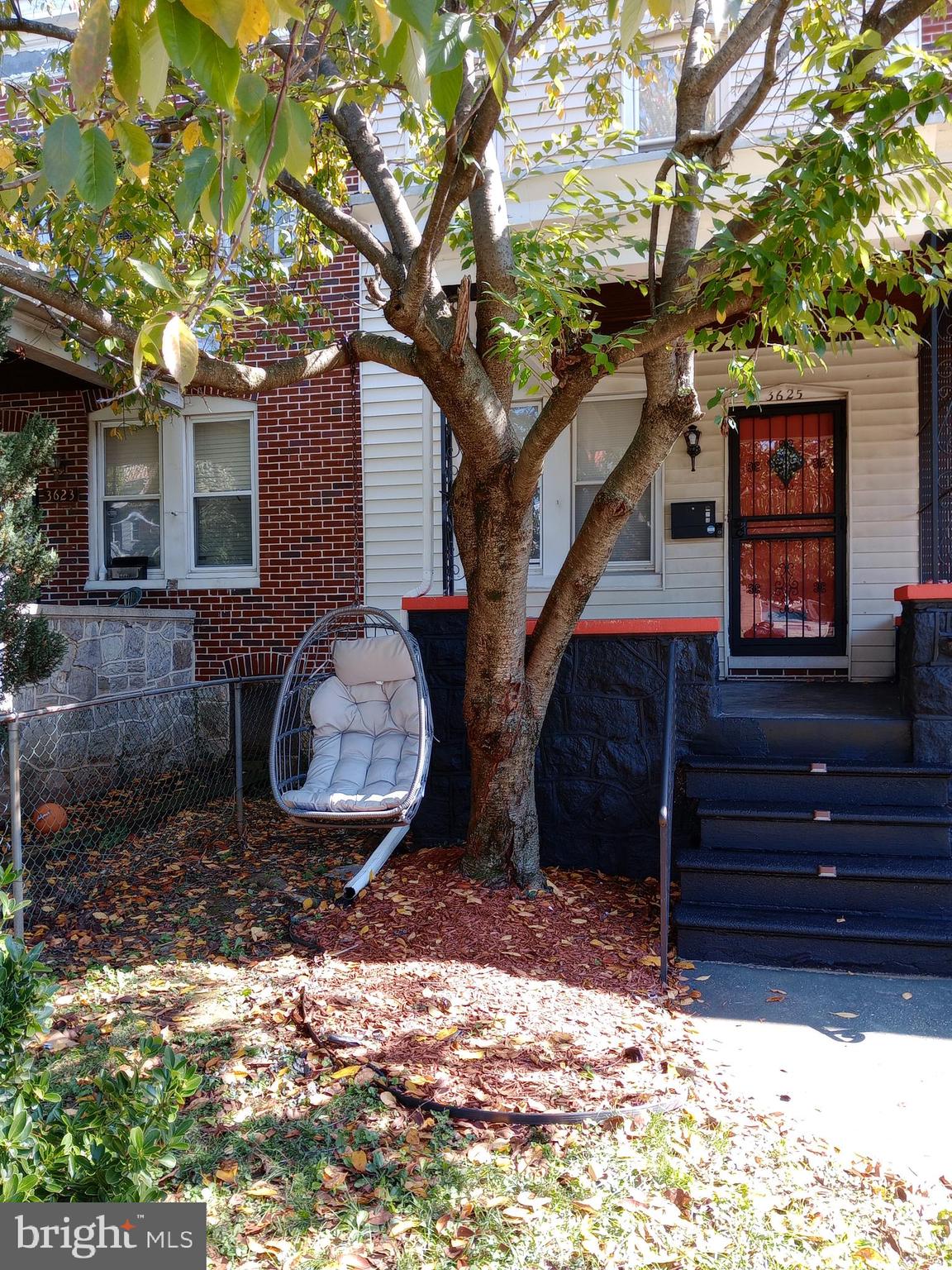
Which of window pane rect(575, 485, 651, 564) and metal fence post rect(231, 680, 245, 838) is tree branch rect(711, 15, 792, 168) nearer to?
window pane rect(575, 485, 651, 564)

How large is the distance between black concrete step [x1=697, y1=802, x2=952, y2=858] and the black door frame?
258 cm

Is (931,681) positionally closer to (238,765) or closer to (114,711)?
(238,765)

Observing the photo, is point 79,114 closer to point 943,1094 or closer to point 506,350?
point 506,350

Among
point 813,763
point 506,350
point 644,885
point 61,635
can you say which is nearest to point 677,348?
point 506,350

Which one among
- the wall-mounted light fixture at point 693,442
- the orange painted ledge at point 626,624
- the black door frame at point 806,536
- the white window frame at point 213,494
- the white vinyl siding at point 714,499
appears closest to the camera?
the orange painted ledge at point 626,624

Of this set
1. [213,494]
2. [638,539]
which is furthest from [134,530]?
[638,539]

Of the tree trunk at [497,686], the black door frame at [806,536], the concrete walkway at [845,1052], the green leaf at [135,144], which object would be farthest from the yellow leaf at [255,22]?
the black door frame at [806,536]

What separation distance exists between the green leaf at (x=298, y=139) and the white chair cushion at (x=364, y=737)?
3397mm

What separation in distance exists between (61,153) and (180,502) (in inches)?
260

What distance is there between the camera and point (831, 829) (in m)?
4.24

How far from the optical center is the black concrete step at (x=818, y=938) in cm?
382

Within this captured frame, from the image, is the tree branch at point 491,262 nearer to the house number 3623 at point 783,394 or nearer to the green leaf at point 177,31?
the green leaf at point 177,31

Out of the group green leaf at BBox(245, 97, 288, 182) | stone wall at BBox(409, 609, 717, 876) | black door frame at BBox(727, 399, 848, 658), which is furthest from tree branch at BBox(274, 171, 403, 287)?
black door frame at BBox(727, 399, 848, 658)

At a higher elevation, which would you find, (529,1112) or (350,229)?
(350,229)
